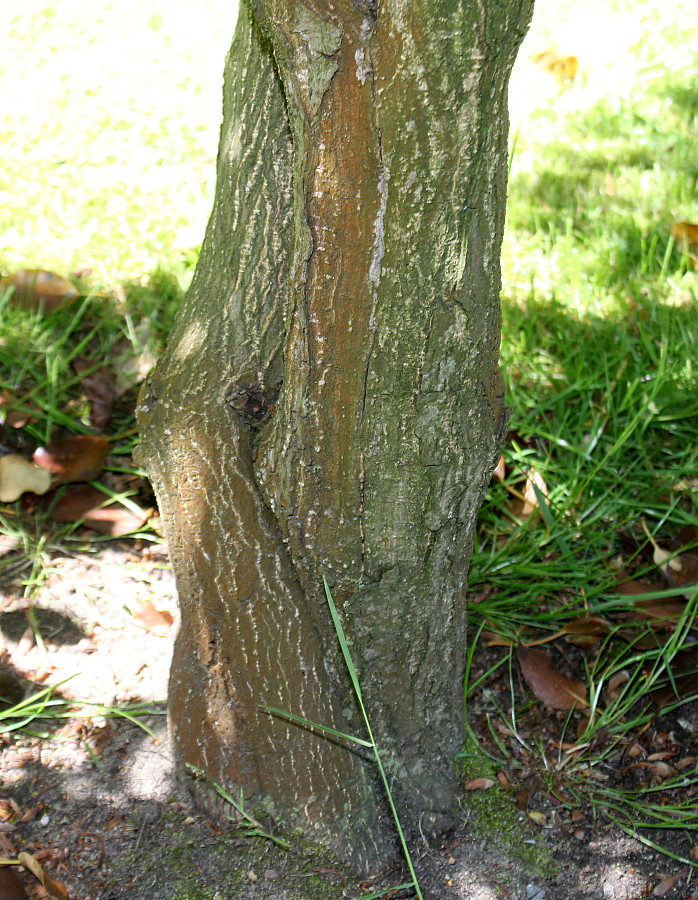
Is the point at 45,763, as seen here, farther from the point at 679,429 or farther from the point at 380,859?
the point at 679,429

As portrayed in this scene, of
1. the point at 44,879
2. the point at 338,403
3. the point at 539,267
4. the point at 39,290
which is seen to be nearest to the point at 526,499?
the point at 539,267

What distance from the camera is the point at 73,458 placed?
2590 millimetres

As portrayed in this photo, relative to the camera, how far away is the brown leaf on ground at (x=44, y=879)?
5.59ft

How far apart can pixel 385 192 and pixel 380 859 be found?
1374 mm

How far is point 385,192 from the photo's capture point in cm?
136

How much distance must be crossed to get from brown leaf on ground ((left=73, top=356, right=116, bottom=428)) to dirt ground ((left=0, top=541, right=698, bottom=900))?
2.85 ft

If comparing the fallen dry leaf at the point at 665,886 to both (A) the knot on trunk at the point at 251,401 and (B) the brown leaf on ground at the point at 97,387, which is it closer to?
(A) the knot on trunk at the point at 251,401

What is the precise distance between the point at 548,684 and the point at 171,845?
3.26 ft

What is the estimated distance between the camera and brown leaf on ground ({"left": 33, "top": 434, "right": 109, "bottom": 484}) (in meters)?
2.56

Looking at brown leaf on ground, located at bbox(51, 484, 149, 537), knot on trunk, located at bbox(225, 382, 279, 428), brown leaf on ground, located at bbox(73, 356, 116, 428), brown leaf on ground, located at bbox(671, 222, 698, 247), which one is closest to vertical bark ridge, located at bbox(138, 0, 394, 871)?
knot on trunk, located at bbox(225, 382, 279, 428)

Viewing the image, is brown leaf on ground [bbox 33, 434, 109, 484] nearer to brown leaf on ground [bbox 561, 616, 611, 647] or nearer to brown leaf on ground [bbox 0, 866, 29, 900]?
brown leaf on ground [bbox 0, 866, 29, 900]

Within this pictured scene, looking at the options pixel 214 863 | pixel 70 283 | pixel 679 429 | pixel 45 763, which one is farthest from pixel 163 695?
pixel 679 429

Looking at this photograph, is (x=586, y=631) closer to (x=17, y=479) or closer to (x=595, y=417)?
(x=595, y=417)

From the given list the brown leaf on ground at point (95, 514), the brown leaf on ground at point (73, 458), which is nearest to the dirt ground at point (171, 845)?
the brown leaf on ground at point (95, 514)
